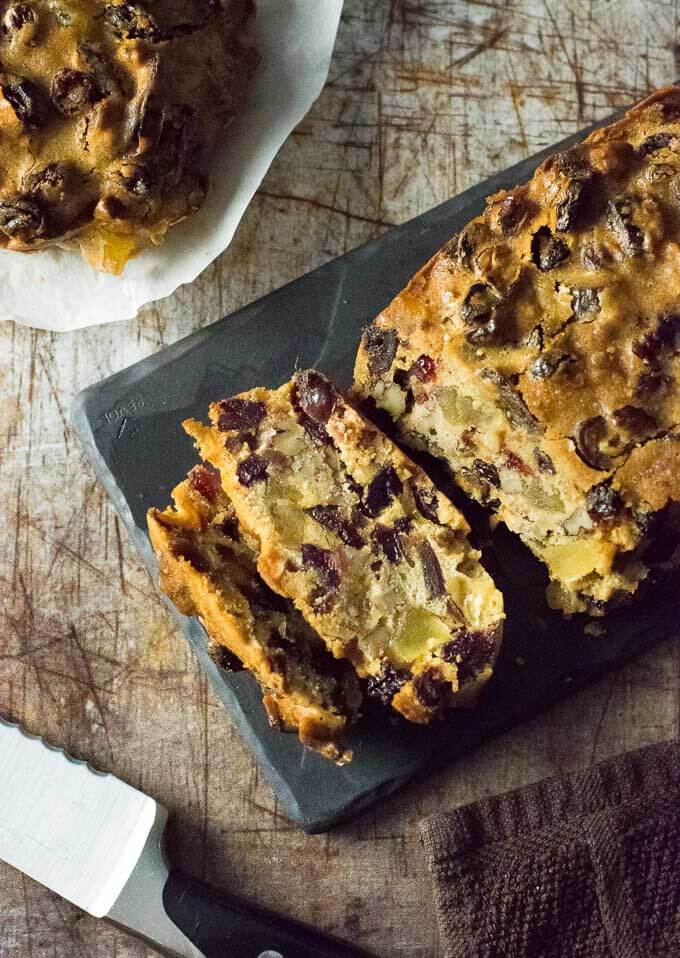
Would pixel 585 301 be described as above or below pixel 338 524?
above

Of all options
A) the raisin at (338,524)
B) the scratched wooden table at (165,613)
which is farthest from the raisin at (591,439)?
the scratched wooden table at (165,613)

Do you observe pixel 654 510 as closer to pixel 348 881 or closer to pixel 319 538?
pixel 319 538

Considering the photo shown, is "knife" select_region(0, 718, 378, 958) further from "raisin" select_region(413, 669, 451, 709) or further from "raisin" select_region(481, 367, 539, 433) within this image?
"raisin" select_region(481, 367, 539, 433)

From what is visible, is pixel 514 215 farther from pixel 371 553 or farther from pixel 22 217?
pixel 22 217

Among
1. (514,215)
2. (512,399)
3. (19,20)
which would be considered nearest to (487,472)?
(512,399)

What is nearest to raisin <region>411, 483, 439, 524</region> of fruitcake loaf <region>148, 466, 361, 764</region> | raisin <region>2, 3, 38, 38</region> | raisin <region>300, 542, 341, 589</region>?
raisin <region>300, 542, 341, 589</region>

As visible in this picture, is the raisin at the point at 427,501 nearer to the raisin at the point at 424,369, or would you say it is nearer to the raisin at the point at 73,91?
the raisin at the point at 424,369
